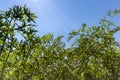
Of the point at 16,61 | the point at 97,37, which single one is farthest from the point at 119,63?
the point at 16,61

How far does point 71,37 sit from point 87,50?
1832 mm

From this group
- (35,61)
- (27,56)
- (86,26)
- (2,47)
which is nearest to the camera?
(2,47)

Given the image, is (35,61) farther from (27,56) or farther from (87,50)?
(87,50)

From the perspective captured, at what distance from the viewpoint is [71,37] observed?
2153cm

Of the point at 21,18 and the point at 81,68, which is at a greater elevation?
the point at 21,18

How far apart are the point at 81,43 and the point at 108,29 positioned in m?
2.65

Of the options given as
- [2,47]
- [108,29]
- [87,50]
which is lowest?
[2,47]

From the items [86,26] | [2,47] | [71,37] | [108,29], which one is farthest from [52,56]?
[2,47]

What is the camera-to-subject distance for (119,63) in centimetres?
2169

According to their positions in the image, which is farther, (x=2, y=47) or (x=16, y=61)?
(x=16, y=61)

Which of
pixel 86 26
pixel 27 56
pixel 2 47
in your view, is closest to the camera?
pixel 2 47

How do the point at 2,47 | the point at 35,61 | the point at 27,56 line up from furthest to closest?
the point at 35,61 < the point at 27,56 < the point at 2,47

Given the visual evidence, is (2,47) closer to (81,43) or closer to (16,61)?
(16,61)

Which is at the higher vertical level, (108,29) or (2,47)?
(108,29)
